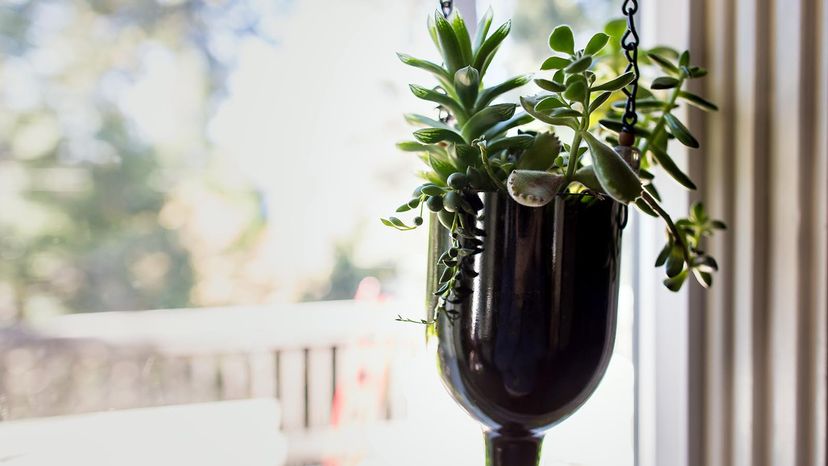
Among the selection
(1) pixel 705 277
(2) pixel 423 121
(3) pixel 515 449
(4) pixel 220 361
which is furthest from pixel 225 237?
(1) pixel 705 277

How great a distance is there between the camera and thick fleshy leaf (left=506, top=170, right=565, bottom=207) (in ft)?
1.43

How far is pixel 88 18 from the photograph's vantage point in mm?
959

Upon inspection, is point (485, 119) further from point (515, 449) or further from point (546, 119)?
point (515, 449)

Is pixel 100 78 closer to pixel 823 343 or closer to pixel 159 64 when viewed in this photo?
pixel 159 64

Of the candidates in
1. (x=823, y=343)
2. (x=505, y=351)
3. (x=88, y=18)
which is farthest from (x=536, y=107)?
(x=88, y=18)

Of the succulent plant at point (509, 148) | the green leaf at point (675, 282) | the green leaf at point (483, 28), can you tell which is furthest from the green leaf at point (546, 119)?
the green leaf at point (675, 282)

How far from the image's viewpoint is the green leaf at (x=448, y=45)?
52cm

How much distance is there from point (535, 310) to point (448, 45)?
0.92ft

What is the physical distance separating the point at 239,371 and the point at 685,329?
0.81 meters

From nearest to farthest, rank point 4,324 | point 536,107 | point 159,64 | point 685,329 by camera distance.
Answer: point 536,107
point 685,329
point 4,324
point 159,64

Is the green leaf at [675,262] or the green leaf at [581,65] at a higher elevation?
the green leaf at [581,65]

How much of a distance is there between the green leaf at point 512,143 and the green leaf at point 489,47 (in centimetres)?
8

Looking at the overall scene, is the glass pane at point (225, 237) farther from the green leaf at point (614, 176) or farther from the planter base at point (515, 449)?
the green leaf at point (614, 176)

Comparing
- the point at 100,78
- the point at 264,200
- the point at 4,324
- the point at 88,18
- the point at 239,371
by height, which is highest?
the point at 88,18
